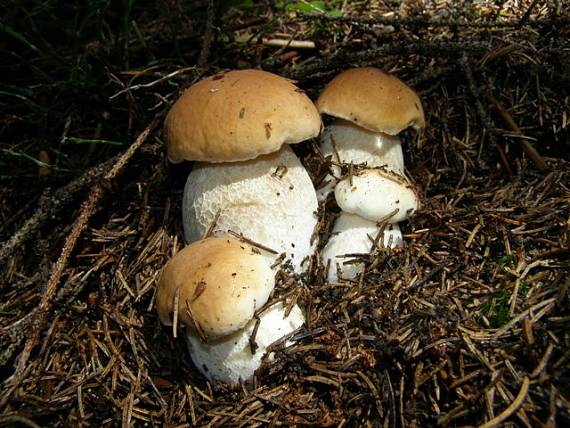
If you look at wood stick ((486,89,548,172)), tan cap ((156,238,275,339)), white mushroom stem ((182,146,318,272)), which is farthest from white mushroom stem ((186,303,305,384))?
wood stick ((486,89,548,172))

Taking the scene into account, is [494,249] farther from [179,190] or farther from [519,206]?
[179,190]

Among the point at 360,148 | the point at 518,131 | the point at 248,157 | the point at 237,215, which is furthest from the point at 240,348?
the point at 518,131

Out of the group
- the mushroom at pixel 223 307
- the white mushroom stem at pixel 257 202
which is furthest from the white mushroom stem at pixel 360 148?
the mushroom at pixel 223 307

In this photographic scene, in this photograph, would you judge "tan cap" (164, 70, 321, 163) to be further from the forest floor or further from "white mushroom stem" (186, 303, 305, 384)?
"white mushroom stem" (186, 303, 305, 384)

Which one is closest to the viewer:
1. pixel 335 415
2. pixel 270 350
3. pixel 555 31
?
pixel 335 415

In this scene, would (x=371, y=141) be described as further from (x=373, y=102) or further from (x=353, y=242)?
(x=353, y=242)

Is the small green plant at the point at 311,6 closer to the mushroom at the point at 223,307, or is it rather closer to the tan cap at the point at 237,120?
the tan cap at the point at 237,120

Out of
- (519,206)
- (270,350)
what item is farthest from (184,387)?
(519,206)
